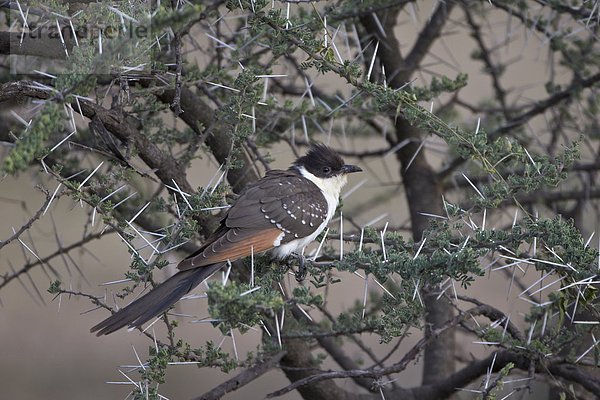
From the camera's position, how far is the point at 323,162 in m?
4.90

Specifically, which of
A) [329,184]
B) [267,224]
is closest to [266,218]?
[267,224]

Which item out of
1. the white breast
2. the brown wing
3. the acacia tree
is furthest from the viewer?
the white breast

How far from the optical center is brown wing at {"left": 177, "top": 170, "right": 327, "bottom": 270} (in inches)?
149

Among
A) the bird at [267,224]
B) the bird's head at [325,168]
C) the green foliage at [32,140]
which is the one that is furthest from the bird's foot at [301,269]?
the green foliage at [32,140]

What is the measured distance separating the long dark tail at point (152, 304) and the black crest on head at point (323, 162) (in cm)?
140

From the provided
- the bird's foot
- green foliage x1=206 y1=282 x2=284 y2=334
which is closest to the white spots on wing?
the bird's foot

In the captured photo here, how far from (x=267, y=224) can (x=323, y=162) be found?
2.85 feet

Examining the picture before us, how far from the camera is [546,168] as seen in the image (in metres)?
3.28

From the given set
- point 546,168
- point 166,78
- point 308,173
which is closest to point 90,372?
point 308,173

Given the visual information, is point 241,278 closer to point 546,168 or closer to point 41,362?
point 546,168

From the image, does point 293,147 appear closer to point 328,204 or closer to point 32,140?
point 328,204

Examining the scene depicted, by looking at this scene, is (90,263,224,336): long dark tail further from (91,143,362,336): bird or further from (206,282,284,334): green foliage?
(206,282,284,334): green foliage

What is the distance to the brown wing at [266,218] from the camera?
3797 mm

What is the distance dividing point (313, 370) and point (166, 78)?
165 centimetres
